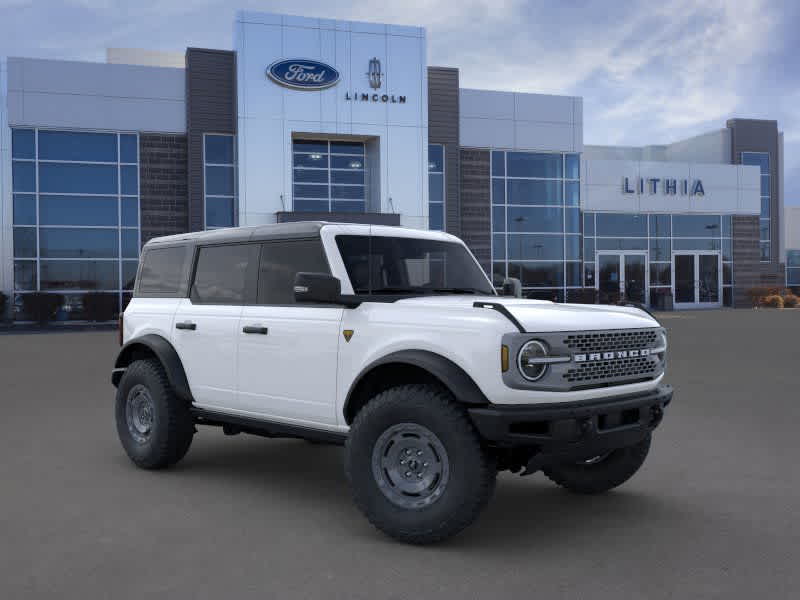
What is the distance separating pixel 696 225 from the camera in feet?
138

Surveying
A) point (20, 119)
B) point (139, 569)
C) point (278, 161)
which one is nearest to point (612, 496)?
point (139, 569)

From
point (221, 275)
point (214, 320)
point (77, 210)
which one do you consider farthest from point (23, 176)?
point (214, 320)

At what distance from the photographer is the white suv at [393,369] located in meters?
4.66

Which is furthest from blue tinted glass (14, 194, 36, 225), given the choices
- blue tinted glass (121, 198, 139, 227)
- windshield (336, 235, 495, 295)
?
windshield (336, 235, 495, 295)

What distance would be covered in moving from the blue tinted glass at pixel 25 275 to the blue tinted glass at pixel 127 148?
16.2ft

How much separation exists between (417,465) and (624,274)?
37.6 metres

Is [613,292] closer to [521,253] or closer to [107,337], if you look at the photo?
[521,253]

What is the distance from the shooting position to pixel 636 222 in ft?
Answer: 134

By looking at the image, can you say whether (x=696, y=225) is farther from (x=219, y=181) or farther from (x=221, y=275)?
(x=221, y=275)

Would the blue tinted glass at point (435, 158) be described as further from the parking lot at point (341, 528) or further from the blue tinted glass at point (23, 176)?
the parking lot at point (341, 528)

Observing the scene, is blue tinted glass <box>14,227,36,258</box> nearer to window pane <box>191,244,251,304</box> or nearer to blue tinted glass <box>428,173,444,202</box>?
blue tinted glass <box>428,173,444,202</box>

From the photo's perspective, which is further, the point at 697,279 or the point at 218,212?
the point at 697,279

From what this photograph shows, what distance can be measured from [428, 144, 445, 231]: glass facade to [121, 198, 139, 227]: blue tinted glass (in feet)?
37.4

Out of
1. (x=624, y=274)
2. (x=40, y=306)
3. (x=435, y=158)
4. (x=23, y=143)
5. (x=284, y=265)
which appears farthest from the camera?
(x=624, y=274)
